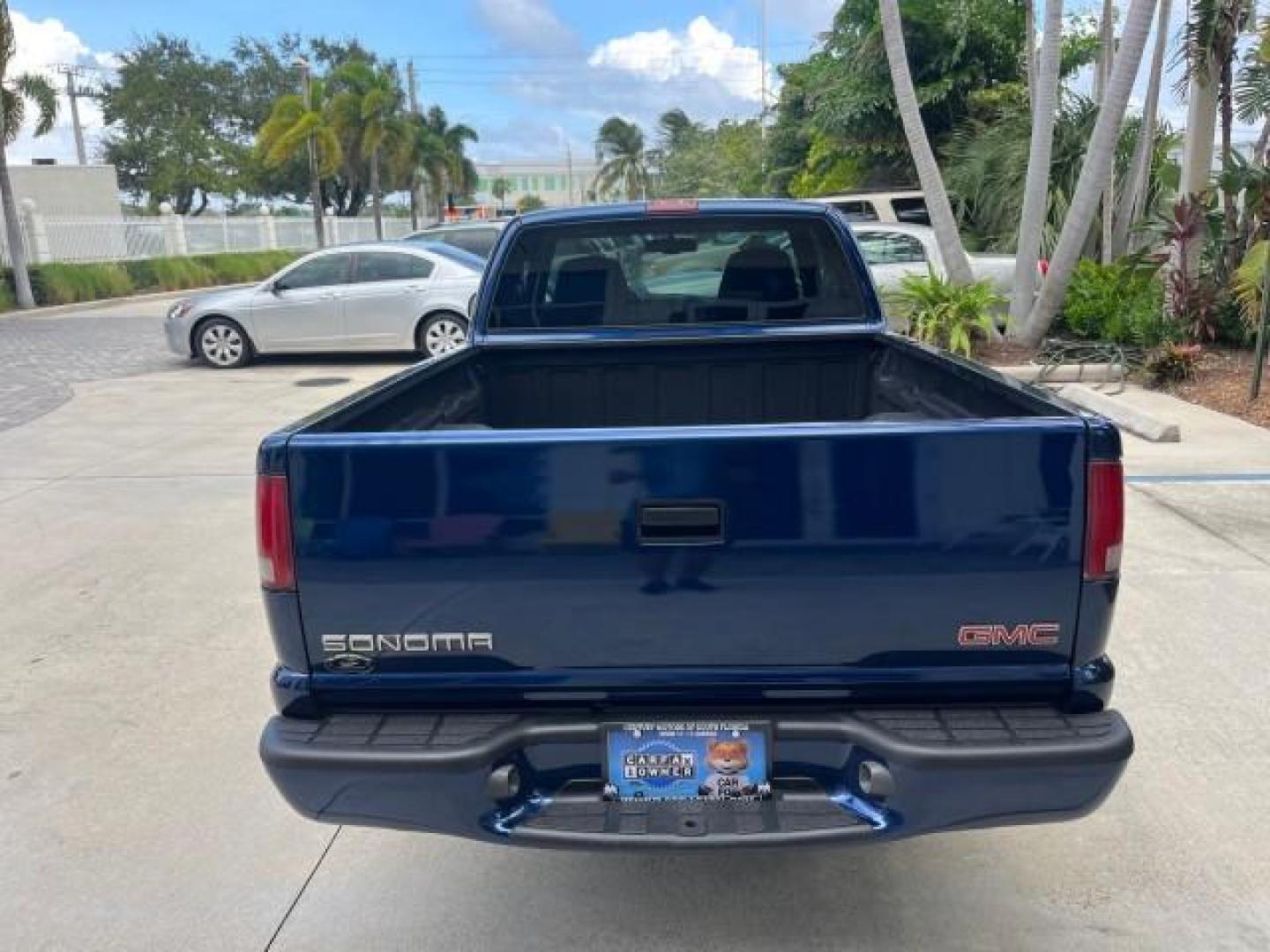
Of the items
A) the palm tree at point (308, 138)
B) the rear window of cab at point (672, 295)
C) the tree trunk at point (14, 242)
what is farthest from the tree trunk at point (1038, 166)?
the palm tree at point (308, 138)

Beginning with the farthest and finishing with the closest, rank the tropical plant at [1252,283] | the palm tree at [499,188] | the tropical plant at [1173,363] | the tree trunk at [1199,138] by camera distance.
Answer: the palm tree at [499,188]
the tree trunk at [1199,138]
the tropical plant at [1173,363]
the tropical plant at [1252,283]

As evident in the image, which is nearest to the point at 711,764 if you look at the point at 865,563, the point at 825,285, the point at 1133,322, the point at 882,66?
the point at 865,563

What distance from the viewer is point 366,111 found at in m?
36.9

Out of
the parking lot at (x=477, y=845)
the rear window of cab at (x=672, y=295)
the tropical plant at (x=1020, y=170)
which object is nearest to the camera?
the parking lot at (x=477, y=845)

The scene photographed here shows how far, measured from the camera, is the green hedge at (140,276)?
22.3 meters

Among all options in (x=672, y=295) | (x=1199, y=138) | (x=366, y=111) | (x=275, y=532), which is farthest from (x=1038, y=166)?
(x=366, y=111)

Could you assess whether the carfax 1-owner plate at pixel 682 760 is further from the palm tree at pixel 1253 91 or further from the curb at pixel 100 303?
the curb at pixel 100 303

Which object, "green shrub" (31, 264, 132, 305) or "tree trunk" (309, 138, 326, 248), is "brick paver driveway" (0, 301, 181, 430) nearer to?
"green shrub" (31, 264, 132, 305)

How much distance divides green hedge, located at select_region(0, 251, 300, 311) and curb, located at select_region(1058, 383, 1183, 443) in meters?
A: 20.8

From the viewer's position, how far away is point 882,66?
1823 cm

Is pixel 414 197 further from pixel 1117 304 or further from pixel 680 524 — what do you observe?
pixel 680 524

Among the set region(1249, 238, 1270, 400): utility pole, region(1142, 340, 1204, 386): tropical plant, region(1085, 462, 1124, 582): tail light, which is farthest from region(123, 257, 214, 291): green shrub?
region(1085, 462, 1124, 582): tail light

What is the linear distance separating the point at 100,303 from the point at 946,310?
19883mm

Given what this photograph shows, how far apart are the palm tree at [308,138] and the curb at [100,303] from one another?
671cm
